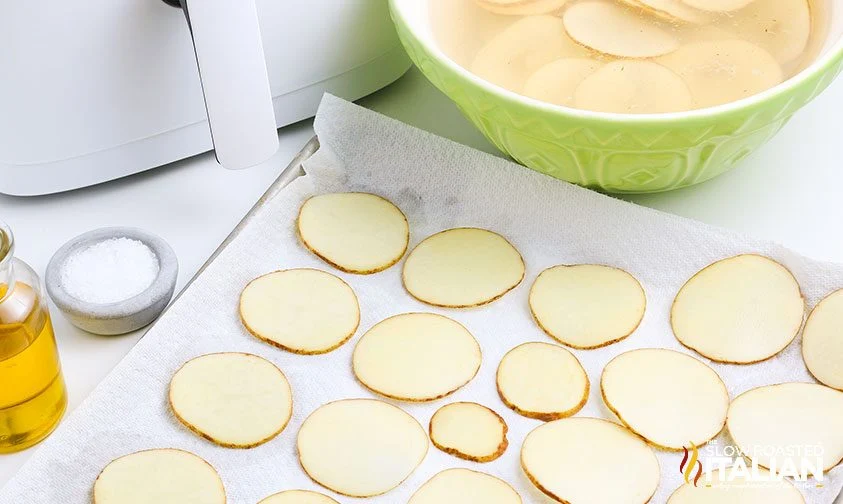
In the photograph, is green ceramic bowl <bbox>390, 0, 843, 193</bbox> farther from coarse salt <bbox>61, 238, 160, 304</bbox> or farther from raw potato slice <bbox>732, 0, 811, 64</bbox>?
coarse salt <bbox>61, 238, 160, 304</bbox>

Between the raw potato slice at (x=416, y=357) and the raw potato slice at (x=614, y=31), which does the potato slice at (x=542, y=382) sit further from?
the raw potato slice at (x=614, y=31)

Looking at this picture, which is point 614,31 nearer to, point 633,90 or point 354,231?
point 633,90

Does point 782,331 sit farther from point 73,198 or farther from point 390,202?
point 73,198

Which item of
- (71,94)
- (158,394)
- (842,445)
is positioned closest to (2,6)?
(71,94)

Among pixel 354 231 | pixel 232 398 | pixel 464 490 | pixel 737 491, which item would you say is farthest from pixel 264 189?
pixel 737 491

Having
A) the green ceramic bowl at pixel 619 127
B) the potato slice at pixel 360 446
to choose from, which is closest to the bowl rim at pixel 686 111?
the green ceramic bowl at pixel 619 127
